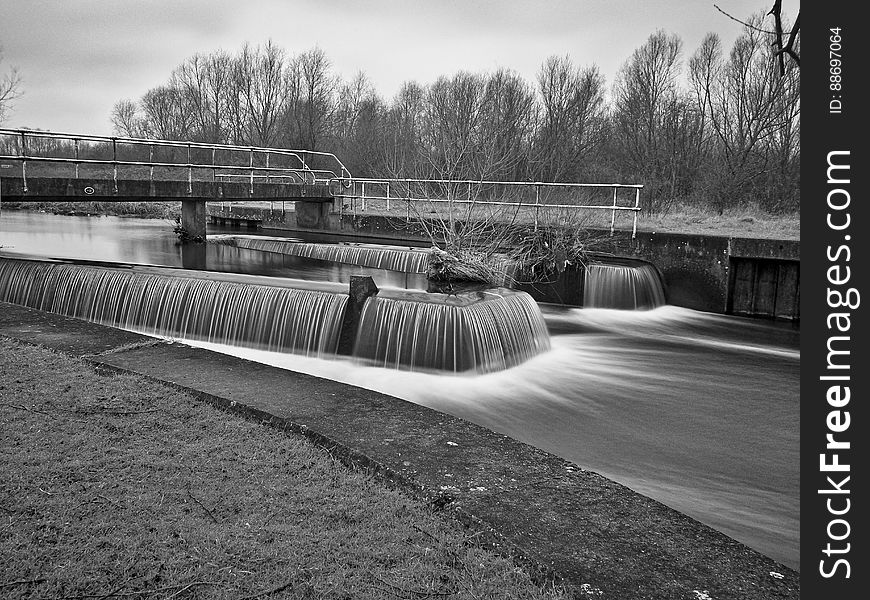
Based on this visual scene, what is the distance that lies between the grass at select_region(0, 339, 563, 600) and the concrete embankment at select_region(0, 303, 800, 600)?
0.18 meters

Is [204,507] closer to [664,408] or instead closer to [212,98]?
[664,408]

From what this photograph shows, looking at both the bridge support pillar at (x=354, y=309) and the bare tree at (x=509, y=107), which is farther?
the bare tree at (x=509, y=107)

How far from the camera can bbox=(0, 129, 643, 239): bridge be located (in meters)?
14.8

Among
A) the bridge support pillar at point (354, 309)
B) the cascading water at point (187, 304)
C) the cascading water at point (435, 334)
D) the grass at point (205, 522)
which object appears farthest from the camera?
the cascading water at point (187, 304)

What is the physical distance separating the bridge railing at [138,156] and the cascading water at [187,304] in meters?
2.56

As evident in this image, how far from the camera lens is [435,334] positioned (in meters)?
9.80

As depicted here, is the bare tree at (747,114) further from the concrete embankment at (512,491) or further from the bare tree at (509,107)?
the concrete embankment at (512,491)

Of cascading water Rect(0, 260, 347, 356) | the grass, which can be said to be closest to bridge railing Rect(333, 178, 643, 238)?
cascading water Rect(0, 260, 347, 356)

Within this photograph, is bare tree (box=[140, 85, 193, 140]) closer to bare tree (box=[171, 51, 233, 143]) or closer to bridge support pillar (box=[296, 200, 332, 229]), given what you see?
bare tree (box=[171, 51, 233, 143])

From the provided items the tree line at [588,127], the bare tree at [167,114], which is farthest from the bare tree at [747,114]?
the bare tree at [167,114]

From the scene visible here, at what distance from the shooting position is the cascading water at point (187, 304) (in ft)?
34.2

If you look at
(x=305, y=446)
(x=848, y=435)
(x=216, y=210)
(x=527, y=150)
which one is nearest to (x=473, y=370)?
(x=305, y=446)

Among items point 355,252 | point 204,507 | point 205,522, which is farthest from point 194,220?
point 205,522

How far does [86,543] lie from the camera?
3.39m
